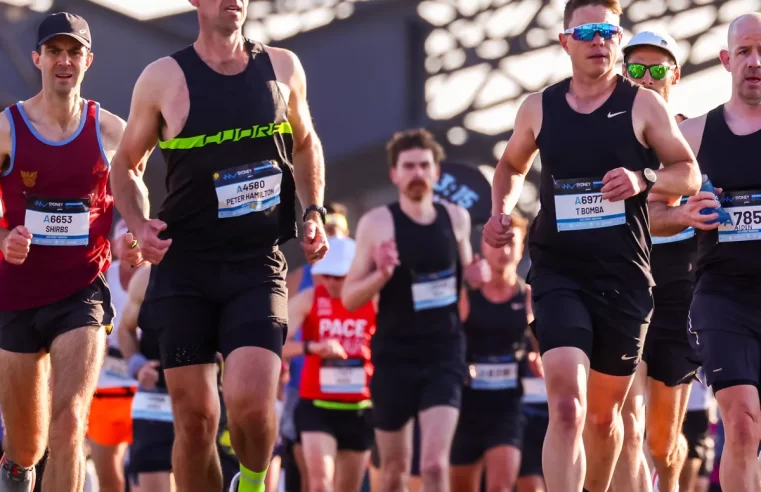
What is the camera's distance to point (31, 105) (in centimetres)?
805

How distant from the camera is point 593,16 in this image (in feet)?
24.1

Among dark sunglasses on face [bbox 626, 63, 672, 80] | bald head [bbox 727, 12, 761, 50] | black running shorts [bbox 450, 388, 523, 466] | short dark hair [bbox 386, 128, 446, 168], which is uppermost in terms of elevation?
short dark hair [bbox 386, 128, 446, 168]

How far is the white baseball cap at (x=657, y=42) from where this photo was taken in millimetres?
8727

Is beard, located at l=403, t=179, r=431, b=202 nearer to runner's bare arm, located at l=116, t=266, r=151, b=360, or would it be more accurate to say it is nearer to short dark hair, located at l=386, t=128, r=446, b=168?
short dark hair, located at l=386, t=128, r=446, b=168

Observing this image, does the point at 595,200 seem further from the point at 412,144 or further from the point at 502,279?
the point at 502,279

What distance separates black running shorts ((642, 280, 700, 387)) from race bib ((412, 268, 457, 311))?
219cm

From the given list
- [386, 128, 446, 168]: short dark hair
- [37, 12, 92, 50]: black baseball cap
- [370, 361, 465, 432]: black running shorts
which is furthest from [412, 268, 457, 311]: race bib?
[37, 12, 92, 50]: black baseball cap

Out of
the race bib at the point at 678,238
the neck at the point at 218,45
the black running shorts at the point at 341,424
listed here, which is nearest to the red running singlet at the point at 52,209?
the neck at the point at 218,45

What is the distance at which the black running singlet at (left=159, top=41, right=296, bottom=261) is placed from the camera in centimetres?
696

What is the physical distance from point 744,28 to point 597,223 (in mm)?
1229

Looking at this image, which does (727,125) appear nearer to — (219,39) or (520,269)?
(219,39)

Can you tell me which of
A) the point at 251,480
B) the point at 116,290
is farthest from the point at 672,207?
the point at 116,290

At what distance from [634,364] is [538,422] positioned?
5.53m

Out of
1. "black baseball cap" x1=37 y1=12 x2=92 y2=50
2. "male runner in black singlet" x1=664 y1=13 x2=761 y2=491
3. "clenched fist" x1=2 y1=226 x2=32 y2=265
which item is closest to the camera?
"male runner in black singlet" x1=664 y1=13 x2=761 y2=491
